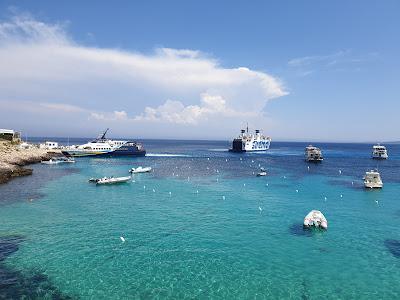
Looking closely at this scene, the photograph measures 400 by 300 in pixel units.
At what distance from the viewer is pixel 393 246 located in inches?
1334

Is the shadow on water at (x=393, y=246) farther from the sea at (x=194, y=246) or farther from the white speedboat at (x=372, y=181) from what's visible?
the white speedboat at (x=372, y=181)

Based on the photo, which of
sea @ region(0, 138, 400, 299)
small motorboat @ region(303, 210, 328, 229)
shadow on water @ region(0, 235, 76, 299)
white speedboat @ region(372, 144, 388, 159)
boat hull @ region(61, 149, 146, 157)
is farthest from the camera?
white speedboat @ region(372, 144, 388, 159)

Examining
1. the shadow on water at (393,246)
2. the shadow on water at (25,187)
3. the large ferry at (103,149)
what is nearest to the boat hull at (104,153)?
the large ferry at (103,149)

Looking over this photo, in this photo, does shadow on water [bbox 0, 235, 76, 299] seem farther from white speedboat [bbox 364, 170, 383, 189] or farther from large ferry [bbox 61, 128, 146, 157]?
large ferry [bbox 61, 128, 146, 157]

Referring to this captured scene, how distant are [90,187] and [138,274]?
44226 millimetres

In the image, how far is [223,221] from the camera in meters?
42.3

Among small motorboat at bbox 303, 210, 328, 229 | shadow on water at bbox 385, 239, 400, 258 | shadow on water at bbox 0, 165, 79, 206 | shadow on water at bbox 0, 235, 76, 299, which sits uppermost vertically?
shadow on water at bbox 0, 165, 79, 206

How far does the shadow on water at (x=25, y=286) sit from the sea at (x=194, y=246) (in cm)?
7

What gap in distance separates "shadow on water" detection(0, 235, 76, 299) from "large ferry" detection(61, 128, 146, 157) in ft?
385

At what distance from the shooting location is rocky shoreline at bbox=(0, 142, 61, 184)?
75.2 metres

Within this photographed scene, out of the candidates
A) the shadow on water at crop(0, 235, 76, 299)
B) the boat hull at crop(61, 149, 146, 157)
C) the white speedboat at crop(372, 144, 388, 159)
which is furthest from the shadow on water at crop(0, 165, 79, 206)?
the white speedboat at crop(372, 144, 388, 159)

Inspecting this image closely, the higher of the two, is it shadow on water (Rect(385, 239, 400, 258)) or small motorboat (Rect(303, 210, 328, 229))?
small motorboat (Rect(303, 210, 328, 229))

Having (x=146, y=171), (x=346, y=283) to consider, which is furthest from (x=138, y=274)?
(x=146, y=171)

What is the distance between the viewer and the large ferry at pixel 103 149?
140m
